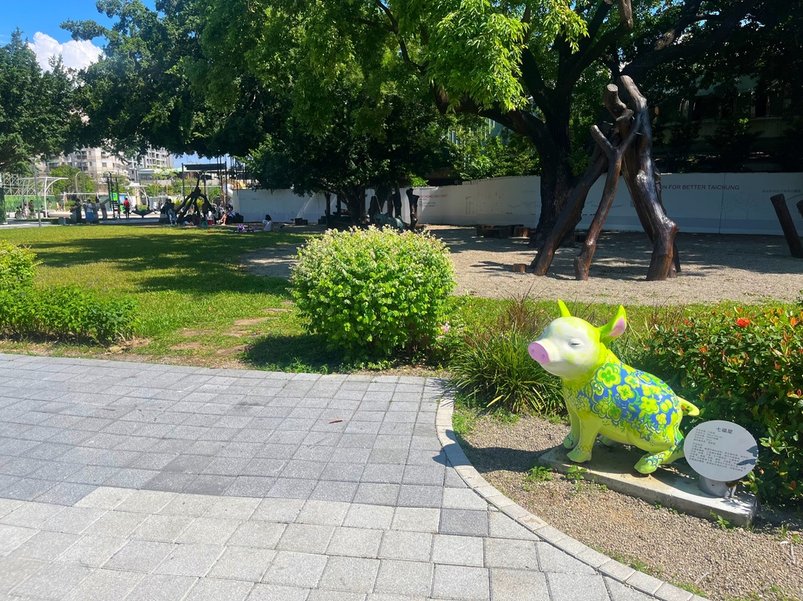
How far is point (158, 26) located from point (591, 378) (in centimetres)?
3354

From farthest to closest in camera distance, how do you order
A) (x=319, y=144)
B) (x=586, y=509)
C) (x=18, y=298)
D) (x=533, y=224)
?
1. (x=533, y=224)
2. (x=319, y=144)
3. (x=18, y=298)
4. (x=586, y=509)

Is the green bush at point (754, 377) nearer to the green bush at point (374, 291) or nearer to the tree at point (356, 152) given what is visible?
the green bush at point (374, 291)

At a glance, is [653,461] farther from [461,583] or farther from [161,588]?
[161,588]

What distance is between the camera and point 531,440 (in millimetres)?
4492

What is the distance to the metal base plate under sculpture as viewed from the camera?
3.35 meters

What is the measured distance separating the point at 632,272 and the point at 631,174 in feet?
6.66

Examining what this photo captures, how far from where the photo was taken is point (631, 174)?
11930 mm

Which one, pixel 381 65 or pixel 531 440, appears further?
pixel 381 65

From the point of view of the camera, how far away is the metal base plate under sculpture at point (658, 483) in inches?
132

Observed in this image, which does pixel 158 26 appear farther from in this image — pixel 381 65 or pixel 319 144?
pixel 381 65

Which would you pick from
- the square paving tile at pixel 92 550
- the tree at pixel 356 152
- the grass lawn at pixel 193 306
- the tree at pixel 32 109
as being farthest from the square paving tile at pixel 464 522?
the tree at pixel 32 109

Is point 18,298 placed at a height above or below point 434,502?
above

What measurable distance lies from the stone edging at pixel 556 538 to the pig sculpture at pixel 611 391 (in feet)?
2.36

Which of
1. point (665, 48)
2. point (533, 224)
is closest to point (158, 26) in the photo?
point (533, 224)
